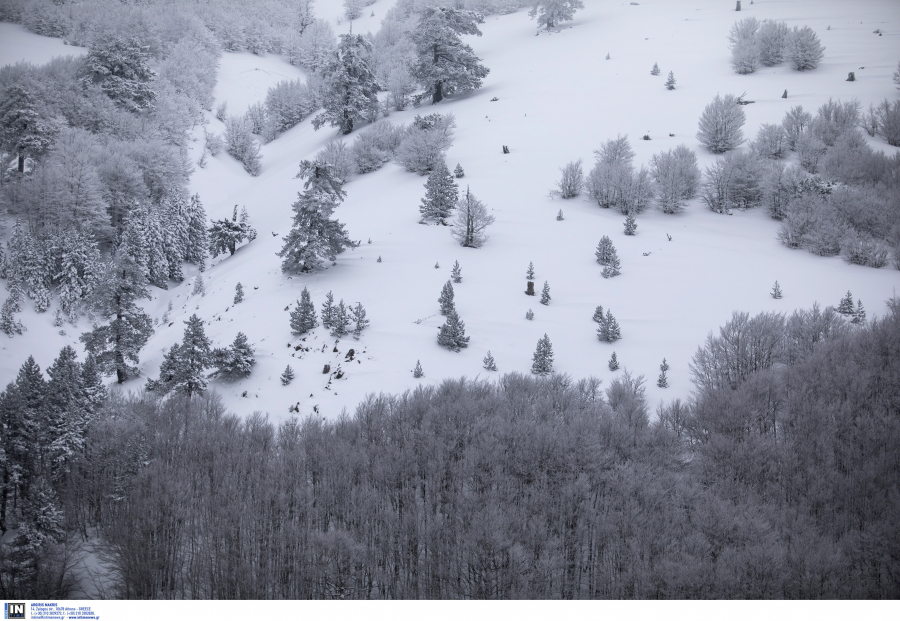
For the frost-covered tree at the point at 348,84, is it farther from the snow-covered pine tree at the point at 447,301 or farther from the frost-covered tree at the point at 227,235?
the snow-covered pine tree at the point at 447,301

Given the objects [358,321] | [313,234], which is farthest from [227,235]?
[358,321]

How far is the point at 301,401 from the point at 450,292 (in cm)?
777

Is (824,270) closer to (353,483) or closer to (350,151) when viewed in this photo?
(353,483)

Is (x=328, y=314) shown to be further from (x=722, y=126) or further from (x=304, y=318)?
(x=722, y=126)

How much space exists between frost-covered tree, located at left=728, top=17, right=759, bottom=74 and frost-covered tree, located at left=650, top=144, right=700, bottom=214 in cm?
1910

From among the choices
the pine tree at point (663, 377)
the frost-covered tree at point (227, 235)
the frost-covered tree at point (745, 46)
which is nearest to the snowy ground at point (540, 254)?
the pine tree at point (663, 377)

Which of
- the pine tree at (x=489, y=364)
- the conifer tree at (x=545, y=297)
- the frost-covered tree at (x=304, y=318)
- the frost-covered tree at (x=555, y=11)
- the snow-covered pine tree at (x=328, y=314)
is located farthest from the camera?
the frost-covered tree at (x=555, y=11)

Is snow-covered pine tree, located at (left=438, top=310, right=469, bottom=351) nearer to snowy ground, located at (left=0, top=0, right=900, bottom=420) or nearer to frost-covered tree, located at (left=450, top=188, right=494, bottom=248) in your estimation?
snowy ground, located at (left=0, top=0, right=900, bottom=420)

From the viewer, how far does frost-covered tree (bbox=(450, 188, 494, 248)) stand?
2683 centimetres

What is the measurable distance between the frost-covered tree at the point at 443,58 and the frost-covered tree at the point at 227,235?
26.0 meters

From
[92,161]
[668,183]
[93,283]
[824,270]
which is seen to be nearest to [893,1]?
[668,183]

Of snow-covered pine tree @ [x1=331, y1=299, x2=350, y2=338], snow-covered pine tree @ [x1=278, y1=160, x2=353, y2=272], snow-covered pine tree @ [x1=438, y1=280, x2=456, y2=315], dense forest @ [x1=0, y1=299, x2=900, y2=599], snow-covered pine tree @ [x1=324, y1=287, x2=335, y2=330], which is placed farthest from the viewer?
snow-covered pine tree @ [x1=278, y1=160, x2=353, y2=272]

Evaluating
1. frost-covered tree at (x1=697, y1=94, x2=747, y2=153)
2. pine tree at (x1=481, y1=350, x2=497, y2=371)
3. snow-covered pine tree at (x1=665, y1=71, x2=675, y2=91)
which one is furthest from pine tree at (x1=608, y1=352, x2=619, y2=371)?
snow-covered pine tree at (x1=665, y1=71, x2=675, y2=91)

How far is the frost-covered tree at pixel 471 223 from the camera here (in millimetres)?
26828
